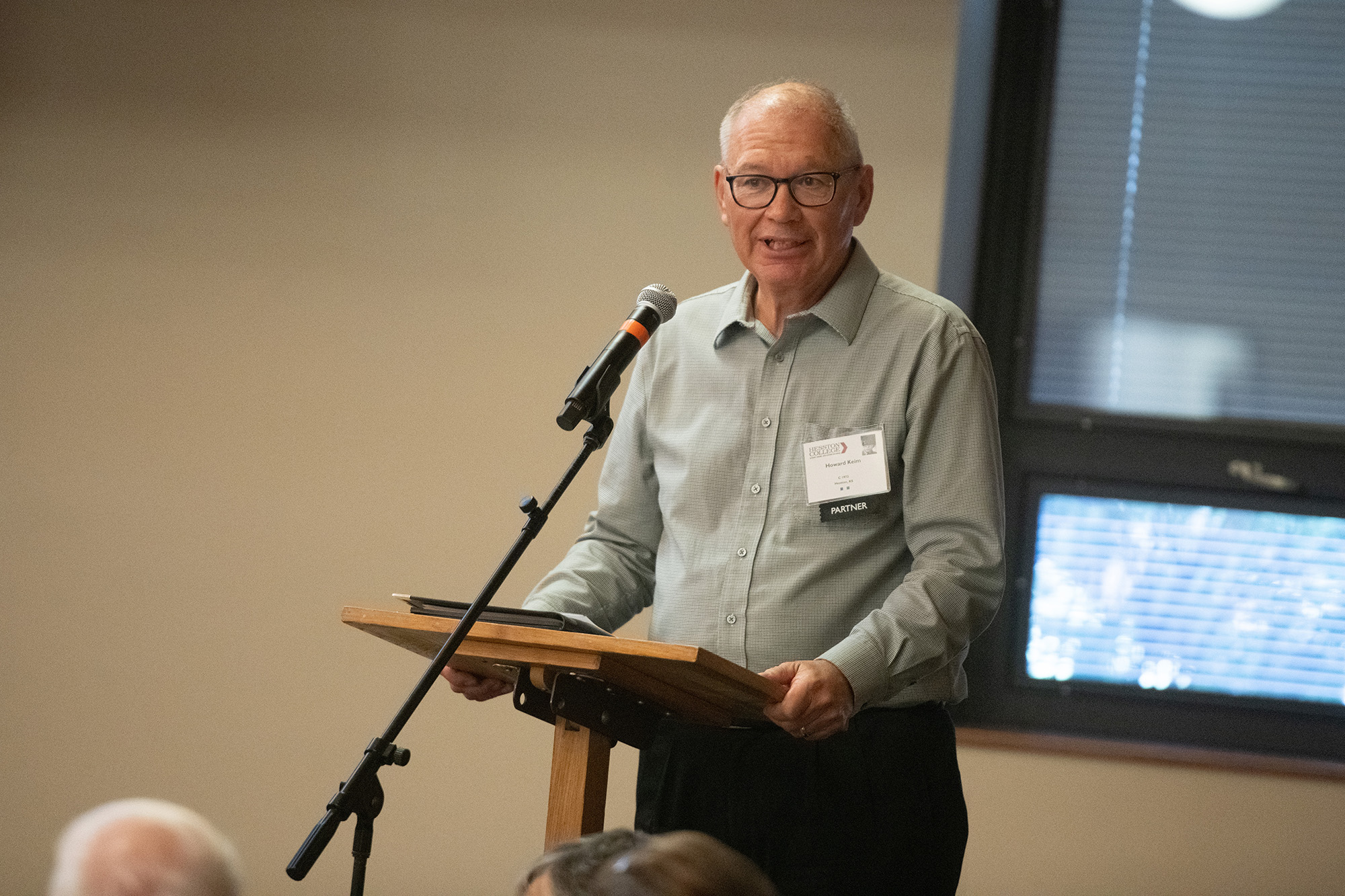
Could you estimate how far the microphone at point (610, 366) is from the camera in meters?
1.62

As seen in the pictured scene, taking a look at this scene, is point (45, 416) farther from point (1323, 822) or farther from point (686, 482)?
point (1323, 822)

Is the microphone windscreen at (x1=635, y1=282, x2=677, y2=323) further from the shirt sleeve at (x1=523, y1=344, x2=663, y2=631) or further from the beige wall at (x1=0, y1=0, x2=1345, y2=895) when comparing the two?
the beige wall at (x1=0, y1=0, x2=1345, y2=895)

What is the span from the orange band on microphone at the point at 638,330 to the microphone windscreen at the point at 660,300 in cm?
4

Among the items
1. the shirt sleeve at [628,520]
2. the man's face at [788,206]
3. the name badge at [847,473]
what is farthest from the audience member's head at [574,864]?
the man's face at [788,206]

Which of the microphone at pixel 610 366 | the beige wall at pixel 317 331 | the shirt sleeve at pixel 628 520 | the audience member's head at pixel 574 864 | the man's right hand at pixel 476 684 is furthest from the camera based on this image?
the beige wall at pixel 317 331

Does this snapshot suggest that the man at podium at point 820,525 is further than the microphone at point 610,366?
Yes

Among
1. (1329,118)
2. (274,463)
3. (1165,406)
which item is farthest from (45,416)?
(1329,118)

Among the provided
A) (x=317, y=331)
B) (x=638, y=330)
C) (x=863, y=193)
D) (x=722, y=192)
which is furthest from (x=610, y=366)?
(x=317, y=331)

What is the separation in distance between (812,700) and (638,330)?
1.71ft

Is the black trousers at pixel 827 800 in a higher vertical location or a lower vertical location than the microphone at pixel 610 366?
lower

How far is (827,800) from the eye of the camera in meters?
1.96

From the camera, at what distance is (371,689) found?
11.6 feet

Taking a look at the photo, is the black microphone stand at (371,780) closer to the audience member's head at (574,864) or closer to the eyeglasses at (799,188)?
the audience member's head at (574,864)

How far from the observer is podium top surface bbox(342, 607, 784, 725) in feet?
4.70
